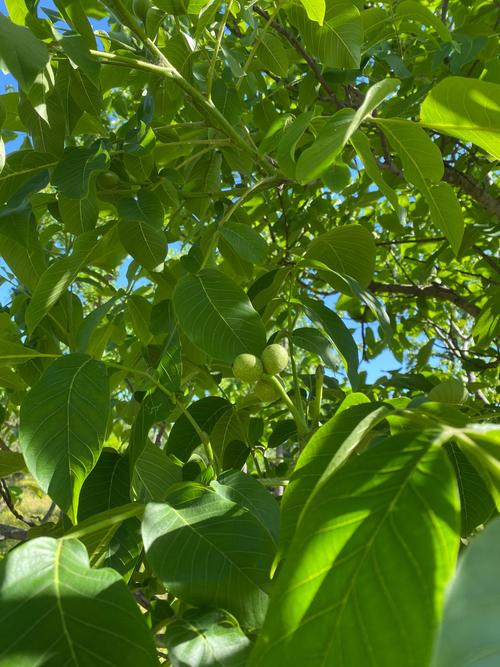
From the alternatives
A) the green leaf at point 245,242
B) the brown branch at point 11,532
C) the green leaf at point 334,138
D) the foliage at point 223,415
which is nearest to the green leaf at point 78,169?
the foliage at point 223,415

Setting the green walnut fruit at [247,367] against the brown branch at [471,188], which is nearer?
the green walnut fruit at [247,367]

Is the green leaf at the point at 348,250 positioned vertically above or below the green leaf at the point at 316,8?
below

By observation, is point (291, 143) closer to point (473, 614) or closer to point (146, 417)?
point (146, 417)

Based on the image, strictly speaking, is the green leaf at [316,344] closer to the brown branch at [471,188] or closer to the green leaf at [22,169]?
the green leaf at [22,169]

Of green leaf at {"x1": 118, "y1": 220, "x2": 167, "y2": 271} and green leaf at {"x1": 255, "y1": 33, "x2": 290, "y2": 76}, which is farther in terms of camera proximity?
green leaf at {"x1": 255, "y1": 33, "x2": 290, "y2": 76}

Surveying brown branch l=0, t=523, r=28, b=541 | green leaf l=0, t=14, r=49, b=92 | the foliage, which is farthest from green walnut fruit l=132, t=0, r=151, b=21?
brown branch l=0, t=523, r=28, b=541

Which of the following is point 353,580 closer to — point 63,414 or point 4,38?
point 63,414

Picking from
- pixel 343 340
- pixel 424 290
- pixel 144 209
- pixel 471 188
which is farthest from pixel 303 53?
pixel 343 340

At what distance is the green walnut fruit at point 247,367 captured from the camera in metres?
0.91

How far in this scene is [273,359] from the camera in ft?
3.02

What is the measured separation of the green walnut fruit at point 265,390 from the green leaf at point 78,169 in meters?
0.45

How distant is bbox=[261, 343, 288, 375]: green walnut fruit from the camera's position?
915 millimetres

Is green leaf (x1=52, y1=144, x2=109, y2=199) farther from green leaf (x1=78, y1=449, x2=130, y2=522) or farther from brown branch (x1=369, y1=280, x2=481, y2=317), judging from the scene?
brown branch (x1=369, y1=280, x2=481, y2=317)

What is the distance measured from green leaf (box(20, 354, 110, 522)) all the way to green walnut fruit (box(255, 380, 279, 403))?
0.80 feet
